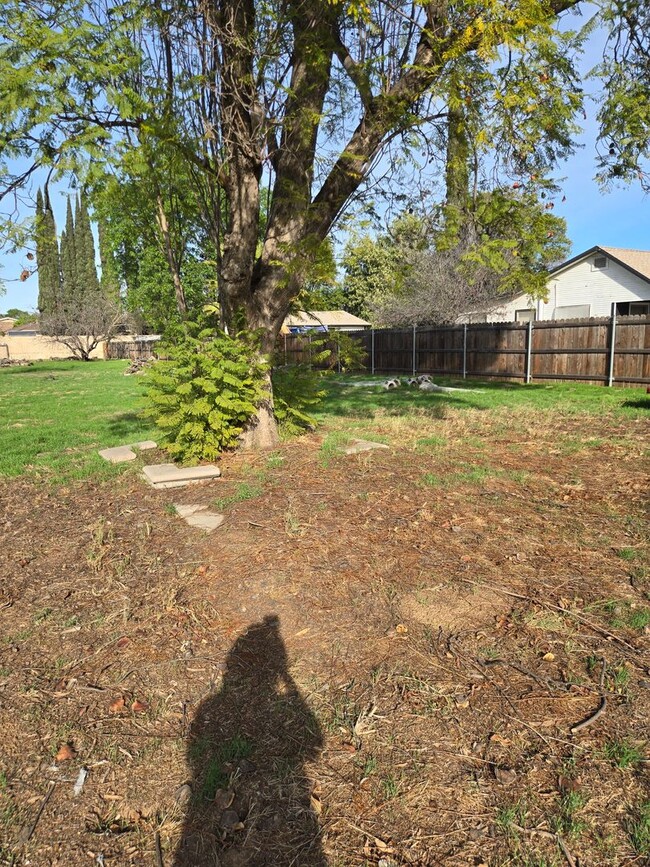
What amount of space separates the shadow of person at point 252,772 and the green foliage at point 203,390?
10.4 ft

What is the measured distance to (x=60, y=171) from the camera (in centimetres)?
493

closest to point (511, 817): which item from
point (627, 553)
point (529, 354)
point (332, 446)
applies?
point (627, 553)

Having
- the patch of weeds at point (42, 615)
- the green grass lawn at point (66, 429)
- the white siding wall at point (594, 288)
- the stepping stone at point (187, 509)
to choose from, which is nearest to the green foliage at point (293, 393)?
the green grass lawn at point (66, 429)

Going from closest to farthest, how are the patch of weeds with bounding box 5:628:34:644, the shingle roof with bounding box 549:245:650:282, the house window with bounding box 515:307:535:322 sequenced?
the patch of weeds with bounding box 5:628:34:644
the shingle roof with bounding box 549:245:650:282
the house window with bounding box 515:307:535:322

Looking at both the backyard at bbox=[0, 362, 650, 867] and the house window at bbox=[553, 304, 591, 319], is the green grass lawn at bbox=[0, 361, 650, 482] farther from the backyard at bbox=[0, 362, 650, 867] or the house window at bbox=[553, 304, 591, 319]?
the house window at bbox=[553, 304, 591, 319]

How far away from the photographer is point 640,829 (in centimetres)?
164

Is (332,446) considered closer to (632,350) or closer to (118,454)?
(118,454)

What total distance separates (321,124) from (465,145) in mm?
1456

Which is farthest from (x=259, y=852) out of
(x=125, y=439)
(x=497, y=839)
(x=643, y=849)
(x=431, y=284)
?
(x=431, y=284)

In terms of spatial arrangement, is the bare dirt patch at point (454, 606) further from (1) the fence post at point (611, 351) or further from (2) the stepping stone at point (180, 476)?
(1) the fence post at point (611, 351)

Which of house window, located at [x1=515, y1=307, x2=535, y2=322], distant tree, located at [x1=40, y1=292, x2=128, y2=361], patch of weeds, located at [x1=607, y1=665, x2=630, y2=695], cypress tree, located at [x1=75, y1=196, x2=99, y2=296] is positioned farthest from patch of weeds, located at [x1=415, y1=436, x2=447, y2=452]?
cypress tree, located at [x1=75, y1=196, x2=99, y2=296]

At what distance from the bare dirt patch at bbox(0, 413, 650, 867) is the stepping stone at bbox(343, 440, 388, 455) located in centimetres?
153

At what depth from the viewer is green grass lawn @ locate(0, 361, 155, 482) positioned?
6.32 meters

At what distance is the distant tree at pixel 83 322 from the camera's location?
3719 centimetres
